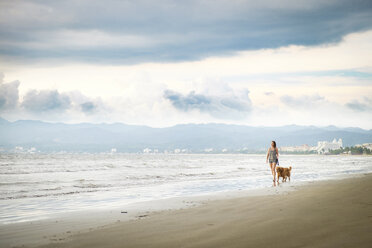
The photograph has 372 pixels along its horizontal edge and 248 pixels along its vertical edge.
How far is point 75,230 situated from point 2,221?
Result: 10.3 feet

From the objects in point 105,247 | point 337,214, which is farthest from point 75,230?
point 337,214

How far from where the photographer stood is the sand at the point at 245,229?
18.2 feet

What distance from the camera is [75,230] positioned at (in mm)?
7598

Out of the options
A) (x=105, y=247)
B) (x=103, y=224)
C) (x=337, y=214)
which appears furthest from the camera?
(x=103, y=224)

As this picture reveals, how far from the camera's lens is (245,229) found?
21.5 feet

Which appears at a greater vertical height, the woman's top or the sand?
the woman's top

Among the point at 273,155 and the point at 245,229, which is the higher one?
the point at 273,155

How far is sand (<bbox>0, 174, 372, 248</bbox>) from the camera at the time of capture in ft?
18.2

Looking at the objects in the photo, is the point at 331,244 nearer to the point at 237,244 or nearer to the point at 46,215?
the point at 237,244

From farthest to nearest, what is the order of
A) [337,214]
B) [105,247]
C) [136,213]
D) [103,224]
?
[136,213] < [103,224] < [337,214] < [105,247]

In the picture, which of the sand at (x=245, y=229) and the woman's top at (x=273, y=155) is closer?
the sand at (x=245, y=229)

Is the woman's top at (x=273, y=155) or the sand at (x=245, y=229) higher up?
the woman's top at (x=273, y=155)

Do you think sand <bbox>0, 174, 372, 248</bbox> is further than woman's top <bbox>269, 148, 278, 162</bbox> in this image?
No

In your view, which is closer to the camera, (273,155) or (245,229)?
(245,229)
